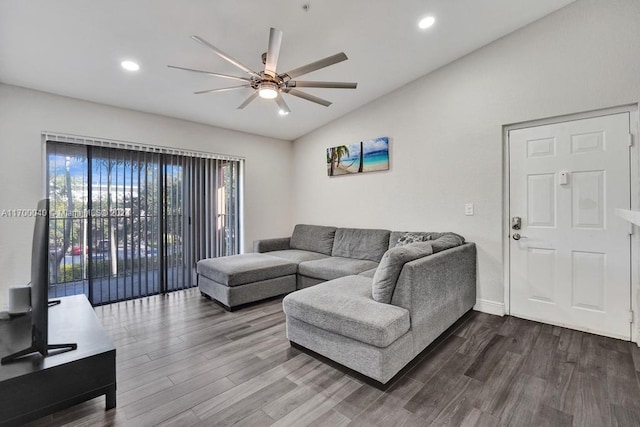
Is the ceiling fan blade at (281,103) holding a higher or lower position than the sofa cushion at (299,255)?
higher

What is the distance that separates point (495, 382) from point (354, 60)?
3.23m

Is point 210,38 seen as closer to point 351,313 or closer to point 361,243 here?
point 351,313

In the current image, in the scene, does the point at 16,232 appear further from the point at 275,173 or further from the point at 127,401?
the point at 275,173

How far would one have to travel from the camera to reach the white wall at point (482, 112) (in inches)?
103

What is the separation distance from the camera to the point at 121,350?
249cm

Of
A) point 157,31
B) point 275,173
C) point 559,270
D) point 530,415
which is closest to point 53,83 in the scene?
point 157,31

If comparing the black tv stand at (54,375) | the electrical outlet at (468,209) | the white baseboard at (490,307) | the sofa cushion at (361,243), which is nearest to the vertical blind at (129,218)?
the black tv stand at (54,375)

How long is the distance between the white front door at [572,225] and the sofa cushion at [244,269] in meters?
2.72

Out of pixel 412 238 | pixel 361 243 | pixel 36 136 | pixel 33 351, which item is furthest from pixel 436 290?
pixel 36 136

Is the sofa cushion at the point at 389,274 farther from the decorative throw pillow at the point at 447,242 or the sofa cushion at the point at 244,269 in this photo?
the sofa cushion at the point at 244,269

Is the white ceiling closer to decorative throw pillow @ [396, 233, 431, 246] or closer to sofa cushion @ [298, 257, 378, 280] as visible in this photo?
decorative throw pillow @ [396, 233, 431, 246]

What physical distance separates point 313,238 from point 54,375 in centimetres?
357

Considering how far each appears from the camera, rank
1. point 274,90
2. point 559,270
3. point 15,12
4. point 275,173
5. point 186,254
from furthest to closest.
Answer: point 275,173 < point 186,254 < point 559,270 < point 274,90 < point 15,12

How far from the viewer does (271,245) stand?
4801 mm
